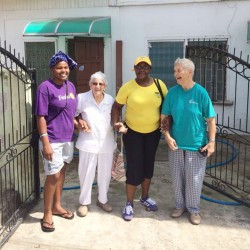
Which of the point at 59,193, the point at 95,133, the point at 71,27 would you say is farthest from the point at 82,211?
the point at 71,27

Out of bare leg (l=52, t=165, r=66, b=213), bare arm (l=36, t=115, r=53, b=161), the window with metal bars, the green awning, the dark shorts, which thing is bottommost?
bare leg (l=52, t=165, r=66, b=213)

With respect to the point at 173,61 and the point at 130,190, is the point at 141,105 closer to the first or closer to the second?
the point at 130,190

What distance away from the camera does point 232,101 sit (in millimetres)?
7621

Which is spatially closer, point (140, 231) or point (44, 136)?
point (44, 136)

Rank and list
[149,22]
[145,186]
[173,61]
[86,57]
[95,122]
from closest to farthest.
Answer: [95,122], [145,186], [149,22], [173,61], [86,57]

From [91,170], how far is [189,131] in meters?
1.14

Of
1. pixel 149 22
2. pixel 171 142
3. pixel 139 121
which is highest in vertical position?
pixel 149 22

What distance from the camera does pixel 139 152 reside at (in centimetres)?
353

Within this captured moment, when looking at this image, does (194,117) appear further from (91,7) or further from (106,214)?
(91,7)

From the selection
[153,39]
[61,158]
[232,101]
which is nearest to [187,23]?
[153,39]

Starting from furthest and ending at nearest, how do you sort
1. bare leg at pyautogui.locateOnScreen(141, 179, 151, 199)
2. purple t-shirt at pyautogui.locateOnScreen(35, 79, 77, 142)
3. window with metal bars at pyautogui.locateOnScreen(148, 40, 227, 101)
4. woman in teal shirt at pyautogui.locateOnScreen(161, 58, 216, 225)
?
window with metal bars at pyautogui.locateOnScreen(148, 40, 227, 101)
bare leg at pyautogui.locateOnScreen(141, 179, 151, 199)
woman in teal shirt at pyautogui.locateOnScreen(161, 58, 216, 225)
purple t-shirt at pyautogui.locateOnScreen(35, 79, 77, 142)

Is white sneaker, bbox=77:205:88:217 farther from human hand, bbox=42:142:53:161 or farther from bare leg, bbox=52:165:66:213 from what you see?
human hand, bbox=42:142:53:161

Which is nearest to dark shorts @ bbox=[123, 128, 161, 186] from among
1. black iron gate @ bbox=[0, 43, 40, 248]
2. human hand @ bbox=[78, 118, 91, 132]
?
human hand @ bbox=[78, 118, 91, 132]

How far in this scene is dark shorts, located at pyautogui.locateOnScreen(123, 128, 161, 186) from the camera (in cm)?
351
